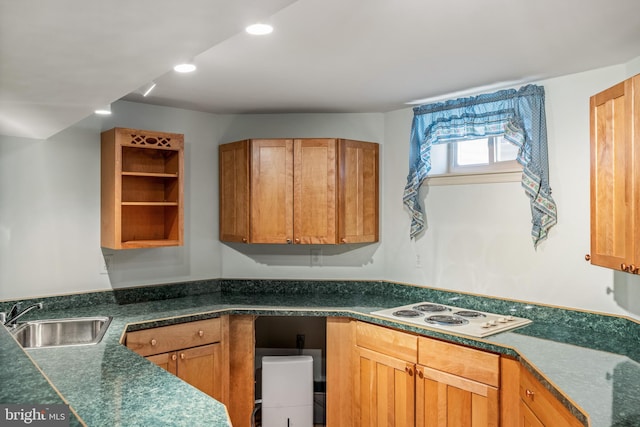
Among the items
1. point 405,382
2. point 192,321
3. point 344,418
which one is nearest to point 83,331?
point 192,321

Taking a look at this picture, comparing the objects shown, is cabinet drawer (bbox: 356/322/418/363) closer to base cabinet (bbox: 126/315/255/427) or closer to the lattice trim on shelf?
base cabinet (bbox: 126/315/255/427)

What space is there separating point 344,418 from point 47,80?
2625 mm

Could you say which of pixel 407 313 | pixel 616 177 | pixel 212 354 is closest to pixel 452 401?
pixel 407 313

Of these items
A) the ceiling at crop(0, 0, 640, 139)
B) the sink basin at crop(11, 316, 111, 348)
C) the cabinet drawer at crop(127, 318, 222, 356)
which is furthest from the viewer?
the cabinet drawer at crop(127, 318, 222, 356)

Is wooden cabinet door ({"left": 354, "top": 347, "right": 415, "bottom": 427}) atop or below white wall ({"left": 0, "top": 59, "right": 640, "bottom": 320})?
below

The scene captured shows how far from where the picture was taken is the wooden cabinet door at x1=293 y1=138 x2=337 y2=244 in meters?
3.46

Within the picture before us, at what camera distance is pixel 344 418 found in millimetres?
3170

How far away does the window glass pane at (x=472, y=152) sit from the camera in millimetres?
3240

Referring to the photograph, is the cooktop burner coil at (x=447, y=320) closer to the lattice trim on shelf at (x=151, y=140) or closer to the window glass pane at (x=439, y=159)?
the window glass pane at (x=439, y=159)

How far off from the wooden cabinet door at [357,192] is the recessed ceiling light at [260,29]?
1.46 meters

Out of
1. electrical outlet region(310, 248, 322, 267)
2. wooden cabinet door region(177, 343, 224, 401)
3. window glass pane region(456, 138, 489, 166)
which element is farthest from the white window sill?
wooden cabinet door region(177, 343, 224, 401)

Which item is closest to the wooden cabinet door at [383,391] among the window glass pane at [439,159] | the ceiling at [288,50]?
the window glass pane at [439,159]

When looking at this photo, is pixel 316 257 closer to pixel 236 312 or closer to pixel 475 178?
pixel 236 312

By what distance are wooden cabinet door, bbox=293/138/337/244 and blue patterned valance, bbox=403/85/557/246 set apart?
582 mm
